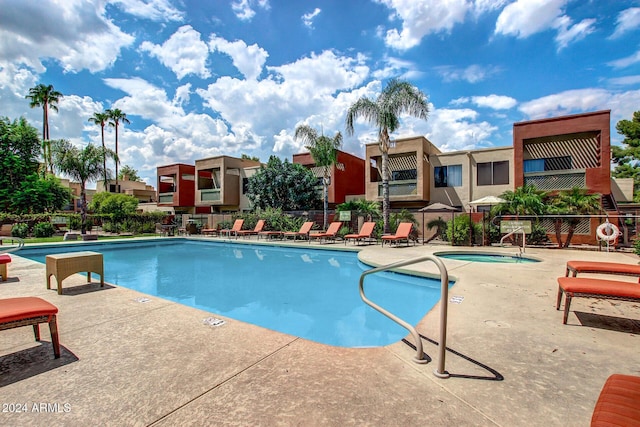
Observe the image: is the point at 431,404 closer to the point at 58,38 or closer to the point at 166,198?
the point at 58,38

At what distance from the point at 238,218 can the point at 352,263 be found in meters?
12.4

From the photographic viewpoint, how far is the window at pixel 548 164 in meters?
17.7

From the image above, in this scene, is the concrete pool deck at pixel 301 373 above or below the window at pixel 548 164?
below

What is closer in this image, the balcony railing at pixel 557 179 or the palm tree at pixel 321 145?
the balcony railing at pixel 557 179

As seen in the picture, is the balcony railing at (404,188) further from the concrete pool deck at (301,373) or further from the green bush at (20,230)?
the green bush at (20,230)

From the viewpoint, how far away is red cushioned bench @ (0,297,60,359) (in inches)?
97.7

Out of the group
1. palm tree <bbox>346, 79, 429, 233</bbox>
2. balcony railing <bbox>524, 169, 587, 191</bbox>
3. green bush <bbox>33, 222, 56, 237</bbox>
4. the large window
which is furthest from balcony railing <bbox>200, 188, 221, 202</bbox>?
balcony railing <bbox>524, 169, 587, 191</bbox>

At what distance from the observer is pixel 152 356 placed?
288 cm

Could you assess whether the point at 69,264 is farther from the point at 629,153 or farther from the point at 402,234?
the point at 629,153

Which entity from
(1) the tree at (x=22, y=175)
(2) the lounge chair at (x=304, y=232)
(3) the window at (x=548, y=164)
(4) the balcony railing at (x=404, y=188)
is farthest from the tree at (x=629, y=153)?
(1) the tree at (x=22, y=175)

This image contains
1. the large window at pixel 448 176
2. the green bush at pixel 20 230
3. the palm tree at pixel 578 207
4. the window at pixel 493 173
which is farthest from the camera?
the large window at pixel 448 176

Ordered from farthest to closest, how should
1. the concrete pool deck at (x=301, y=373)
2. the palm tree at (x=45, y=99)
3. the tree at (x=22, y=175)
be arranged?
1. the palm tree at (x=45, y=99)
2. the tree at (x=22, y=175)
3. the concrete pool deck at (x=301, y=373)

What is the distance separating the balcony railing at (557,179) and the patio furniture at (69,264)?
21.0 meters

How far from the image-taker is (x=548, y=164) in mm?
18047
